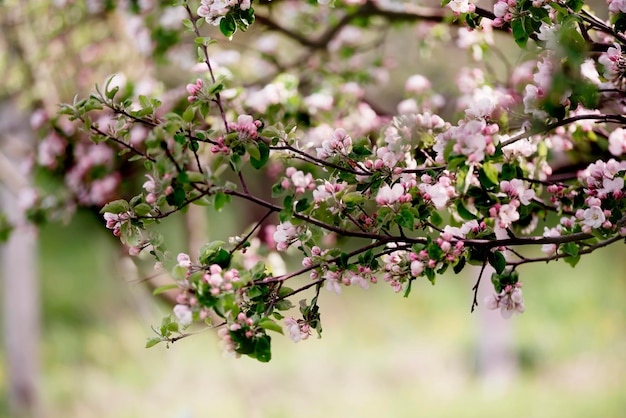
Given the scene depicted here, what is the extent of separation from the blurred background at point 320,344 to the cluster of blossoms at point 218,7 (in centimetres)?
253

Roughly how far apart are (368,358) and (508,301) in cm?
525

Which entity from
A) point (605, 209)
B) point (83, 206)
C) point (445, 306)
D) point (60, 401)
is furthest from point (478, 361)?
point (605, 209)

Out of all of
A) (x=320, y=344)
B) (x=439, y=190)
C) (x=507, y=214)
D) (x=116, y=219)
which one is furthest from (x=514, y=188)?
(x=320, y=344)

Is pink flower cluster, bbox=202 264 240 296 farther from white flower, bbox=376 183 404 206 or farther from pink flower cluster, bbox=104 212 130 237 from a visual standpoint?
white flower, bbox=376 183 404 206

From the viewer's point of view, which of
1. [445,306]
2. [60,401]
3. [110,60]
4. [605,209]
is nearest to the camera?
[605,209]

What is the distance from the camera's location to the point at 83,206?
3.47 m

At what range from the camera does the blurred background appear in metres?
4.22

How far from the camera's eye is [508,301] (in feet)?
5.15

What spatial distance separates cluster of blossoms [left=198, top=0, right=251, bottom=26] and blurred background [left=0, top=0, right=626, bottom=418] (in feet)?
8.31

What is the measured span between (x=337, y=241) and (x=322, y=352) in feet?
14.2

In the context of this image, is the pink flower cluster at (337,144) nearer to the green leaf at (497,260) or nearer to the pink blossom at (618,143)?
the green leaf at (497,260)

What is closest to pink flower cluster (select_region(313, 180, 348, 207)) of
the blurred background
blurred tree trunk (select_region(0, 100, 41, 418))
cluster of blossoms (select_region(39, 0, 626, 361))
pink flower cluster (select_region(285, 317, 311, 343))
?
cluster of blossoms (select_region(39, 0, 626, 361))

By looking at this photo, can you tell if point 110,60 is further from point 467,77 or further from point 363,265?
point 363,265

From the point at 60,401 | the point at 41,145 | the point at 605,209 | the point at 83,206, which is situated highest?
the point at 41,145
